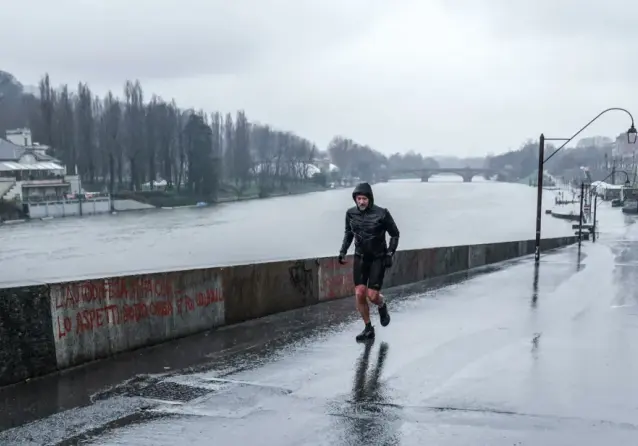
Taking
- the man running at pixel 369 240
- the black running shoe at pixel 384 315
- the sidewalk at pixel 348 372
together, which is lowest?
the sidewalk at pixel 348 372

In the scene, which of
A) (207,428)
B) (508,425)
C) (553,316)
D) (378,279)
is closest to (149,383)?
(207,428)

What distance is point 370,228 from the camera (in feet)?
23.9

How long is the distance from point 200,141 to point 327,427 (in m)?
109

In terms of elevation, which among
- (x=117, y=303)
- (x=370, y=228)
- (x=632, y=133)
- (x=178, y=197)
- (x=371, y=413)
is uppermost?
(x=632, y=133)

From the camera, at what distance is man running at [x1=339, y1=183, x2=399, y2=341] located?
7.29 meters

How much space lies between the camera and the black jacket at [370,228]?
728 centimetres

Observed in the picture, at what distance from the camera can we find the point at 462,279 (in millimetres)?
14367

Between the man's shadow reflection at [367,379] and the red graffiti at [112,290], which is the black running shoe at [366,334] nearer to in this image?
the man's shadow reflection at [367,379]

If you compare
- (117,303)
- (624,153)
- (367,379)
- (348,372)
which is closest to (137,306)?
(117,303)

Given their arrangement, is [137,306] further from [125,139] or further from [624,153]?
[624,153]

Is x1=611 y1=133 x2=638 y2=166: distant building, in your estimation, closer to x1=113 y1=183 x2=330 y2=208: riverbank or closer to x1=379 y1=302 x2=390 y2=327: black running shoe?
x1=113 y1=183 x2=330 y2=208: riverbank

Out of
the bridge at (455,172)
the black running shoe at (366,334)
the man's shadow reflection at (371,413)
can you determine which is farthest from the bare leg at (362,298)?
the bridge at (455,172)

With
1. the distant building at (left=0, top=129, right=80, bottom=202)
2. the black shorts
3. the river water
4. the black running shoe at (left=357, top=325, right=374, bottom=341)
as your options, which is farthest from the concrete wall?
the distant building at (left=0, top=129, right=80, bottom=202)

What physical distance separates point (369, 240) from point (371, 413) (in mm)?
2489
